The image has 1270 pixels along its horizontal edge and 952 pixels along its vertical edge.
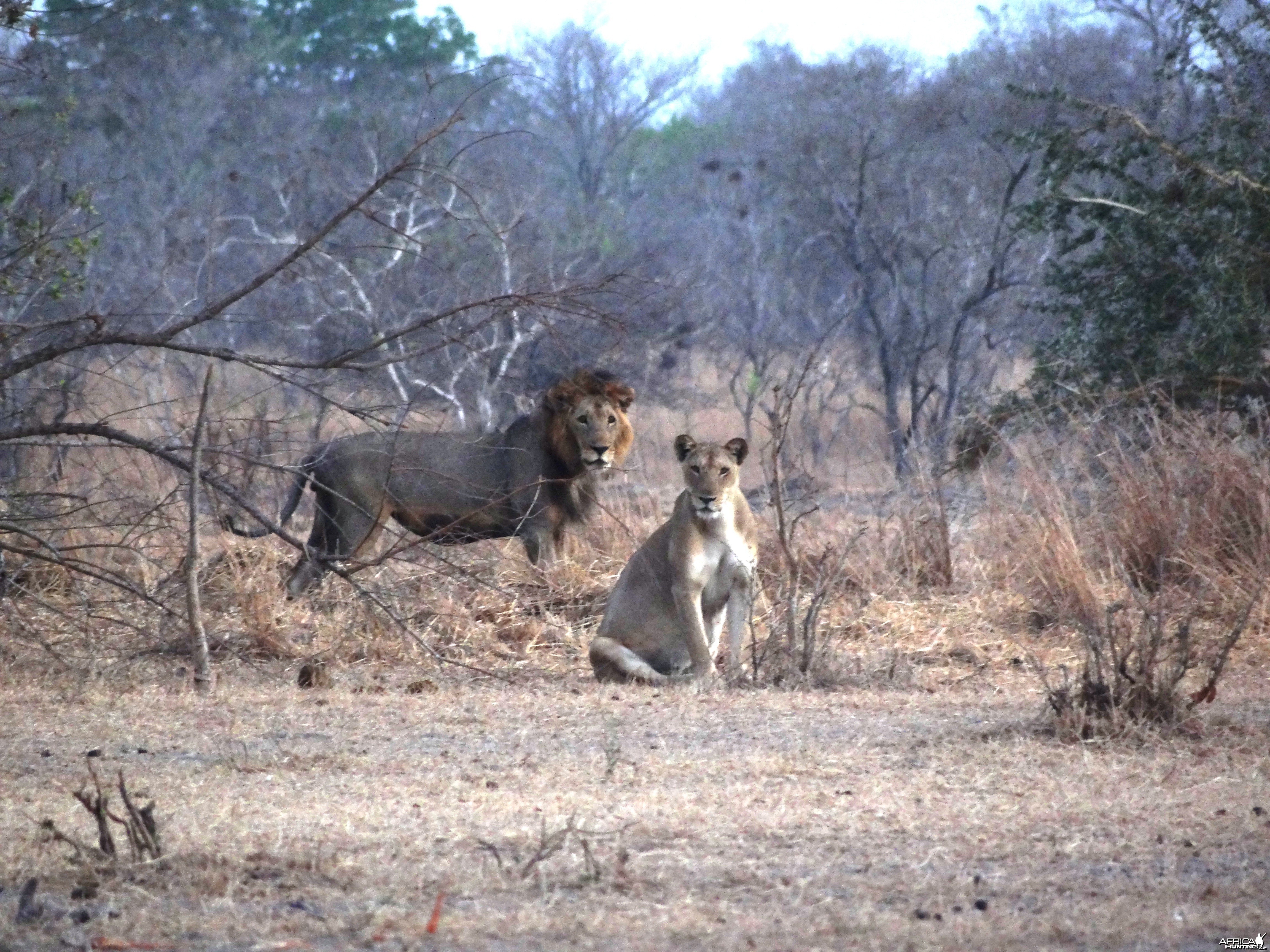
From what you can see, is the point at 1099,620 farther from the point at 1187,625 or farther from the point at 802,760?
the point at 802,760

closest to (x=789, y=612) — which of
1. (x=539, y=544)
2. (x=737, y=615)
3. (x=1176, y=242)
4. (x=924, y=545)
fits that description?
(x=737, y=615)

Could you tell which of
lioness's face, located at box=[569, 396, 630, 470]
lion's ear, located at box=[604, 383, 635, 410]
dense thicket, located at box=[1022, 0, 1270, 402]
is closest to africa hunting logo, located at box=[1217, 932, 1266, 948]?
lioness's face, located at box=[569, 396, 630, 470]

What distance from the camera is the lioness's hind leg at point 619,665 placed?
7555 mm

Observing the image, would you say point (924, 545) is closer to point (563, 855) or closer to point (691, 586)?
point (691, 586)

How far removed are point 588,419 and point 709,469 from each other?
120 inches

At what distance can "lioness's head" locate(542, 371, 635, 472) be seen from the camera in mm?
10430

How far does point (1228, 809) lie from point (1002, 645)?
370cm

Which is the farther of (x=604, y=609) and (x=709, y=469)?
(x=604, y=609)

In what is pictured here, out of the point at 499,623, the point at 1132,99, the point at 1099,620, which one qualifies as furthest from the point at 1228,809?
the point at 1132,99

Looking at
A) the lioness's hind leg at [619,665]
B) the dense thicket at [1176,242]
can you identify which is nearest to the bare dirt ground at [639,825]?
the lioness's hind leg at [619,665]

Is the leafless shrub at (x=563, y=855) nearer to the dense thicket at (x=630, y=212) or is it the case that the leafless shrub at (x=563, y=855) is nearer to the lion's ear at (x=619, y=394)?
the dense thicket at (x=630, y=212)

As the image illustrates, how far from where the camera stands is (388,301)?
2005cm

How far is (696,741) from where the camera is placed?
6.08 metres

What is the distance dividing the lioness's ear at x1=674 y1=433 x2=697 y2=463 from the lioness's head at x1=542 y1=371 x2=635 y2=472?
8.28 ft
